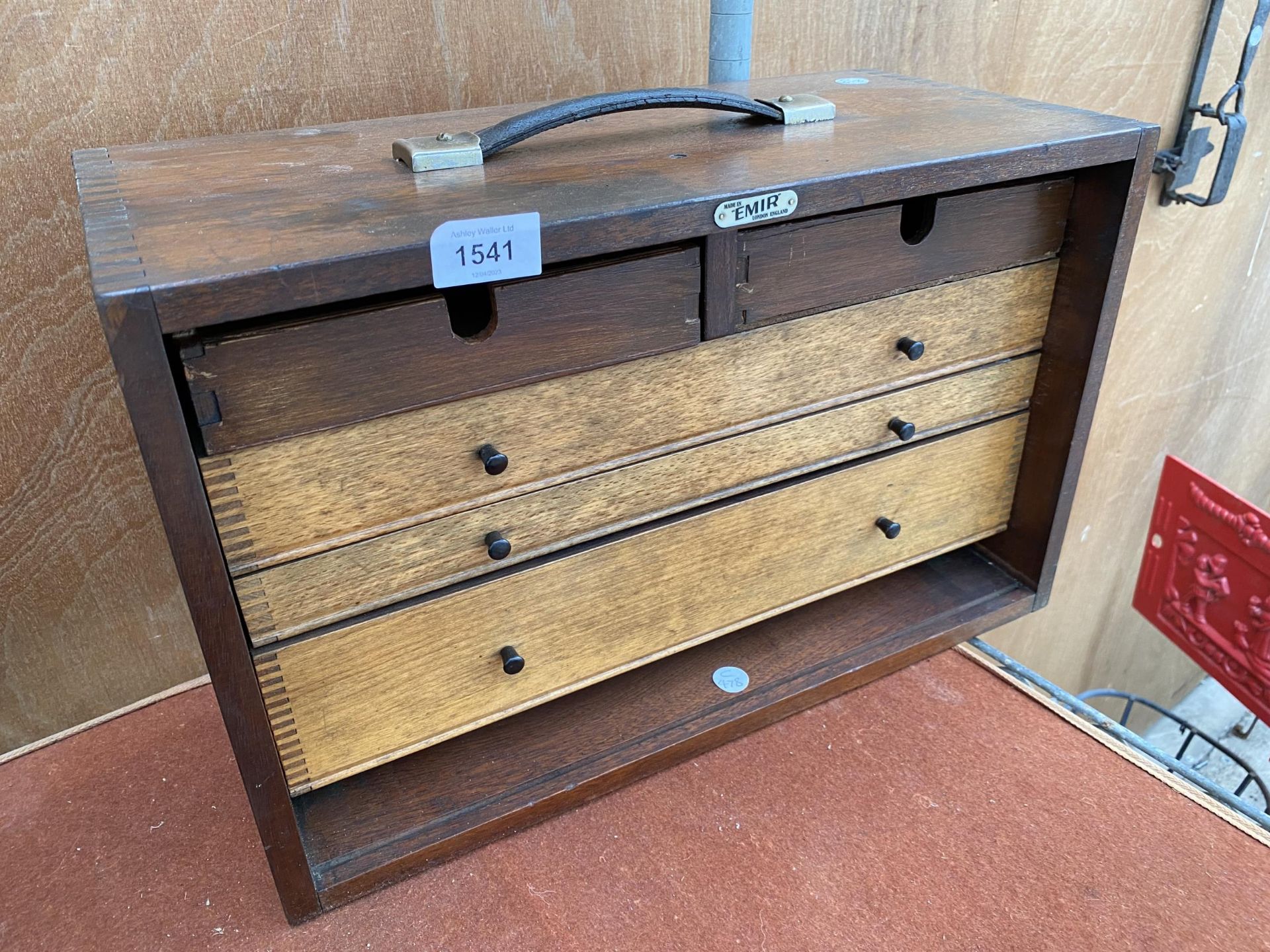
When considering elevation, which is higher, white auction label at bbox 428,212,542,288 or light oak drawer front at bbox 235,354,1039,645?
white auction label at bbox 428,212,542,288

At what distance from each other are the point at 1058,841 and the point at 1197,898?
11cm

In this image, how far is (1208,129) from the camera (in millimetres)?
1594

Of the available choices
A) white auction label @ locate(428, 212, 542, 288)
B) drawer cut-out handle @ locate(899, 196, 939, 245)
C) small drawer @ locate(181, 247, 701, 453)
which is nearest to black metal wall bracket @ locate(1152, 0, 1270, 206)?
drawer cut-out handle @ locate(899, 196, 939, 245)

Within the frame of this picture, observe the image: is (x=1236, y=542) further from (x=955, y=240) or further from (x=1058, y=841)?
(x=955, y=240)

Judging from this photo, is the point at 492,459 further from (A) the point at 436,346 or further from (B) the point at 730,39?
(B) the point at 730,39

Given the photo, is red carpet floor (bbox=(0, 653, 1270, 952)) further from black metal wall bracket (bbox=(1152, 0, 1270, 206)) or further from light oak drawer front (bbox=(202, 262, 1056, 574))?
black metal wall bracket (bbox=(1152, 0, 1270, 206))

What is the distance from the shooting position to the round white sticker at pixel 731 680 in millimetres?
958

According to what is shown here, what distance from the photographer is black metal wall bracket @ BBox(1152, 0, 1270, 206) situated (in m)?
1.51

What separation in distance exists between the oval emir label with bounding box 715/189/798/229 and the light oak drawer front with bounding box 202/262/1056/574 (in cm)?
11

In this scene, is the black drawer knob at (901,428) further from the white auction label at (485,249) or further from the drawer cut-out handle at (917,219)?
the white auction label at (485,249)

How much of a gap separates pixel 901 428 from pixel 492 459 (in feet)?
1.34

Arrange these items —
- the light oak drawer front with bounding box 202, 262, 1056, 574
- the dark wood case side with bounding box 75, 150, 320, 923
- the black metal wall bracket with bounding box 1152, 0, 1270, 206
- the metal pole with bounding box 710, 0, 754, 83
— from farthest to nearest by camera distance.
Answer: the black metal wall bracket with bounding box 1152, 0, 1270, 206
the metal pole with bounding box 710, 0, 754, 83
the light oak drawer front with bounding box 202, 262, 1056, 574
the dark wood case side with bounding box 75, 150, 320, 923

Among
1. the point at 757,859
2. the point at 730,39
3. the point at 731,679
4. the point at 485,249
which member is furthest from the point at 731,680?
the point at 730,39

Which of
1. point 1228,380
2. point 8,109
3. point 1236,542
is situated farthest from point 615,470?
point 1228,380
